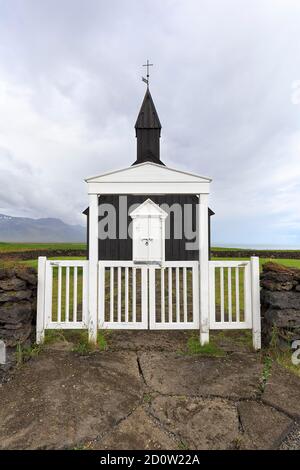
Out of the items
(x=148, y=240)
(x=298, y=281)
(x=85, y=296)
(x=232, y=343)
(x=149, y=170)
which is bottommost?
(x=232, y=343)

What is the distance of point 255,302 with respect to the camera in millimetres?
3879

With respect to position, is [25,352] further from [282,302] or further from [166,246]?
[166,246]

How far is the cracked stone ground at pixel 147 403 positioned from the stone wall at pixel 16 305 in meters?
0.40

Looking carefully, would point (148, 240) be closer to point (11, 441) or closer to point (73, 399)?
point (73, 399)

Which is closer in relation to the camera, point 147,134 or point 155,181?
point 155,181

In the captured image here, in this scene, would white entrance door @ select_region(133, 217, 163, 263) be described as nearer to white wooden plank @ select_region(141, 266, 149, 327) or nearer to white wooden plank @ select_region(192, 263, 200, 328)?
white wooden plank @ select_region(141, 266, 149, 327)

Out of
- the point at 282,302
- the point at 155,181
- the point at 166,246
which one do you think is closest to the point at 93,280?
the point at 155,181

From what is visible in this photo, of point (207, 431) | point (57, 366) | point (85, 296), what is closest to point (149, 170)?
point (85, 296)

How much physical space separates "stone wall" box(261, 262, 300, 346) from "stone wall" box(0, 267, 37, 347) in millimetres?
3487

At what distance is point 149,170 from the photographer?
3986mm

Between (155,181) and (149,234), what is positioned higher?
(155,181)

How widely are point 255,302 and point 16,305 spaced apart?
11.3 feet
